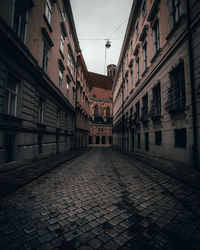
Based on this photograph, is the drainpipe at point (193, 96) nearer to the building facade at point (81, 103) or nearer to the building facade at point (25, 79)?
the building facade at point (25, 79)

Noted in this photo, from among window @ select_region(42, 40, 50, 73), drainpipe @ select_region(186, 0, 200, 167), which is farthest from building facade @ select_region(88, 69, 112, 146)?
drainpipe @ select_region(186, 0, 200, 167)

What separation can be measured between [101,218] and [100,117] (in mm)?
48096

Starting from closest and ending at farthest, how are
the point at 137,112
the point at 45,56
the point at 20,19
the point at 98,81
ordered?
the point at 20,19, the point at 45,56, the point at 137,112, the point at 98,81

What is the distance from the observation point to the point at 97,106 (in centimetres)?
5144

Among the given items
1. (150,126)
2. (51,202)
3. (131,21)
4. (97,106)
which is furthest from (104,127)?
(51,202)

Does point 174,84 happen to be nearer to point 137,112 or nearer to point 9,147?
point 137,112

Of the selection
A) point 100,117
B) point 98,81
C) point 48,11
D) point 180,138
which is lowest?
point 180,138

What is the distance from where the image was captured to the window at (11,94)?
20.3ft

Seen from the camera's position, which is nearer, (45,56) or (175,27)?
(175,27)

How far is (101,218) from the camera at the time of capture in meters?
2.29

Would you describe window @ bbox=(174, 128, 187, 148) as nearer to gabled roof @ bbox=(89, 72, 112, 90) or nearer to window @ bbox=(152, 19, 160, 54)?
window @ bbox=(152, 19, 160, 54)

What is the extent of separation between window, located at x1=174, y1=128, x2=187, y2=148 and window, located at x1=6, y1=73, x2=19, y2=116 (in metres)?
8.71

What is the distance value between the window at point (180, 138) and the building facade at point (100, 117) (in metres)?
39.2

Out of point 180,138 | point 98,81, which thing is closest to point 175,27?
point 180,138
